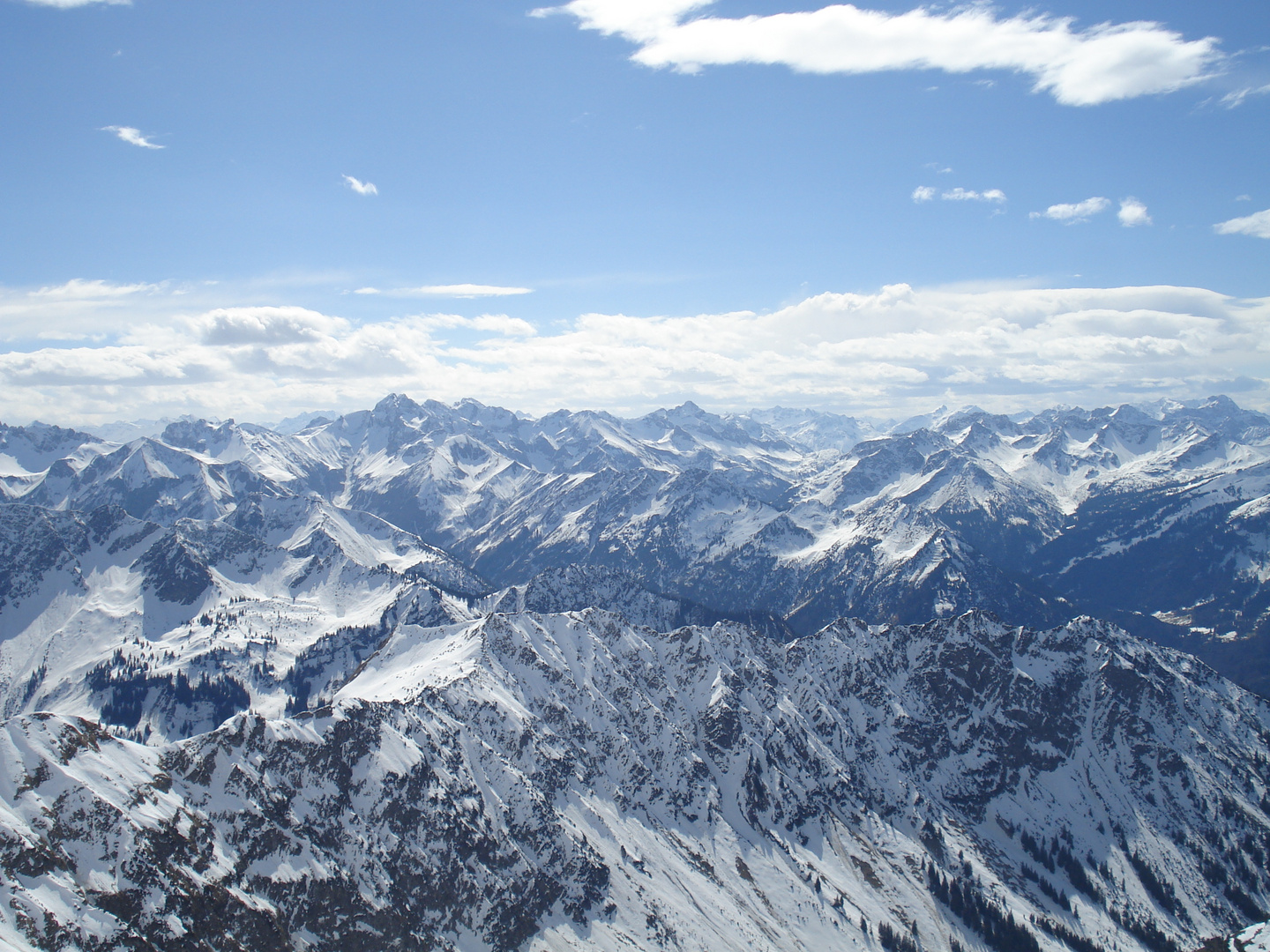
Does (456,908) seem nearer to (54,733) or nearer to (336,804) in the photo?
(336,804)

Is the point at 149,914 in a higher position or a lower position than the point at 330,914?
higher

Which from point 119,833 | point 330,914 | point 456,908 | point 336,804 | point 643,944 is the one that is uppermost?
point 119,833

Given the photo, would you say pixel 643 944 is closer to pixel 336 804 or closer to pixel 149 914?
pixel 336 804

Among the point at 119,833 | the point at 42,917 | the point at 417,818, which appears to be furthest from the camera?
the point at 417,818

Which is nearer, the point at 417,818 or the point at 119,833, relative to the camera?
the point at 119,833

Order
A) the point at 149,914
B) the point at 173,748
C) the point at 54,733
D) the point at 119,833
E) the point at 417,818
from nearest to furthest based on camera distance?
the point at 149,914 < the point at 119,833 < the point at 54,733 < the point at 173,748 < the point at 417,818

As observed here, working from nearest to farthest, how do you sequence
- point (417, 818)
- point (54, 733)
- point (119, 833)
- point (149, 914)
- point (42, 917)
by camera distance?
point (42, 917), point (149, 914), point (119, 833), point (54, 733), point (417, 818)

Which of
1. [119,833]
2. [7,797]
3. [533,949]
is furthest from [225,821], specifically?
[533,949]

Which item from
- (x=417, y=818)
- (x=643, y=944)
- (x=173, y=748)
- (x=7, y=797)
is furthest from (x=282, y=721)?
(x=643, y=944)

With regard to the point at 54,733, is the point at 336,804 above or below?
below
